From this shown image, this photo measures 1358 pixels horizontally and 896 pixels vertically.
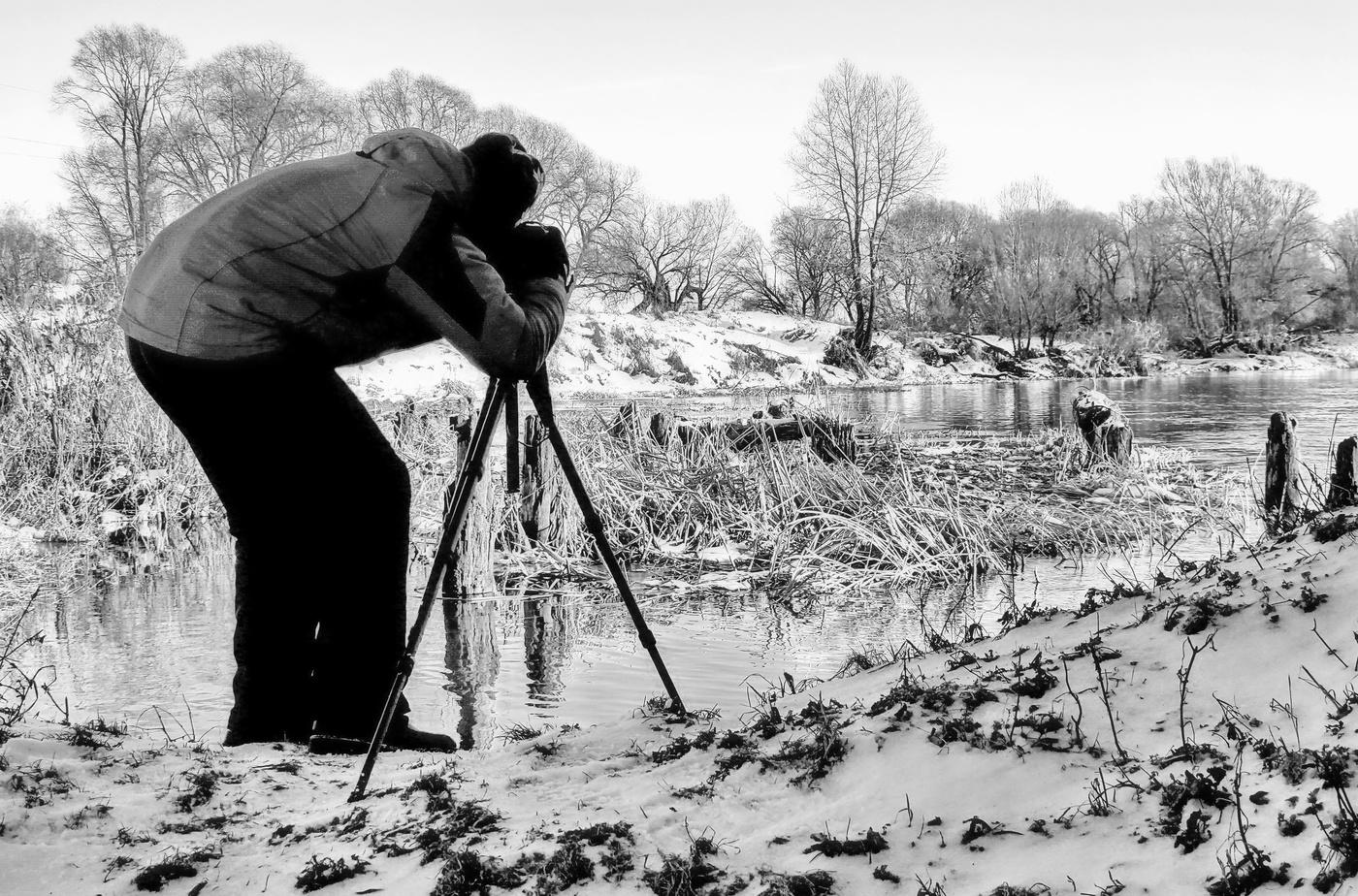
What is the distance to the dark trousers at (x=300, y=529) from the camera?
8.61 ft

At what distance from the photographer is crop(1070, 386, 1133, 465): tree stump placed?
408 inches

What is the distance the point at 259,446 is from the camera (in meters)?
2.69

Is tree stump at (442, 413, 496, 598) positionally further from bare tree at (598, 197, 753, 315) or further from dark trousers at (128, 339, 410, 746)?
bare tree at (598, 197, 753, 315)

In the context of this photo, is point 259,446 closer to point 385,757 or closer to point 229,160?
point 385,757

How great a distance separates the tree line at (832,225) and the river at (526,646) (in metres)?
23.1

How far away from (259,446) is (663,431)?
639cm

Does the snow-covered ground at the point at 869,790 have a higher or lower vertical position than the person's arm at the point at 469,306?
lower

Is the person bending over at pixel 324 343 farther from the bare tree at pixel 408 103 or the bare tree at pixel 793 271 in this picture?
the bare tree at pixel 793 271


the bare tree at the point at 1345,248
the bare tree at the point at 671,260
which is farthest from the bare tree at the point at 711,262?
the bare tree at the point at 1345,248

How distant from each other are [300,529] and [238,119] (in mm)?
34815

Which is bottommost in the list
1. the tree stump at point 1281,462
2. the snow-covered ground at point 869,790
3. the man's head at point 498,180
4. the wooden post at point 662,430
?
the snow-covered ground at point 869,790

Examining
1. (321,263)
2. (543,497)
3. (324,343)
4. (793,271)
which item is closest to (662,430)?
(543,497)

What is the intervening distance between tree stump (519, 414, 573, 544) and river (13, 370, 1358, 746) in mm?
868

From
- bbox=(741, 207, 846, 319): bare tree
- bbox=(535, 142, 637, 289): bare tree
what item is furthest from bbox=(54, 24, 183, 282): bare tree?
bbox=(741, 207, 846, 319): bare tree
